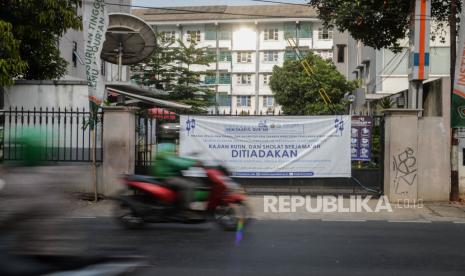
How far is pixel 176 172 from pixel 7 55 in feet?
29.8

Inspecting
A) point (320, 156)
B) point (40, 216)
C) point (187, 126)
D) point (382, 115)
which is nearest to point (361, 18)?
point (382, 115)

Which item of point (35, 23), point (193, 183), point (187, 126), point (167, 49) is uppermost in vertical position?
point (167, 49)

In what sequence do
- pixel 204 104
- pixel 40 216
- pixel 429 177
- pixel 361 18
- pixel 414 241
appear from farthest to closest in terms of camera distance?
pixel 204 104
pixel 361 18
pixel 429 177
pixel 414 241
pixel 40 216

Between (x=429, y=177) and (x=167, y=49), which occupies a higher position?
(x=167, y=49)

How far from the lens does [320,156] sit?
14438 millimetres

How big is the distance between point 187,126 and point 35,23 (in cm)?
630

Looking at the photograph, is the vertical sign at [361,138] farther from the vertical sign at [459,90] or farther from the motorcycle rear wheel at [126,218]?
the motorcycle rear wheel at [126,218]

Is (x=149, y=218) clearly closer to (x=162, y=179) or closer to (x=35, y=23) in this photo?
(x=162, y=179)

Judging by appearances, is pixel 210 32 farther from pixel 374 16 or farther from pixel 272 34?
pixel 374 16

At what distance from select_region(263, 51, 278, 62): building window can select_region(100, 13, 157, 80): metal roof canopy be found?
52.6 meters

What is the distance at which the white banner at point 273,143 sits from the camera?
47.3 ft

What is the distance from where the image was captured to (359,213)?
12.6 m

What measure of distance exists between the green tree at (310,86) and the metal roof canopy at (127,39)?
2694 centimetres

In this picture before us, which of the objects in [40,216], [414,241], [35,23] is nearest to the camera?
[40,216]
